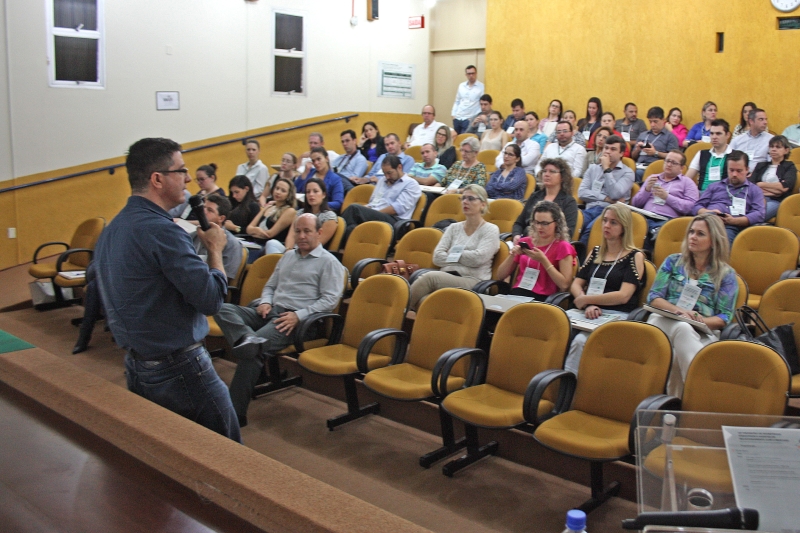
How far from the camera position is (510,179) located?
6.50 meters

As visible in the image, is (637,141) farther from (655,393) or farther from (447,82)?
(655,393)

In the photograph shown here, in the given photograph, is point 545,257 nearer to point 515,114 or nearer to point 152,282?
point 152,282

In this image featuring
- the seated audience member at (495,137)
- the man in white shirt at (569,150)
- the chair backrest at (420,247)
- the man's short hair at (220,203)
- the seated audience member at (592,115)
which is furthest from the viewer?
the seated audience member at (592,115)

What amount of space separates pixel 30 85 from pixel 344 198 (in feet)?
11.2

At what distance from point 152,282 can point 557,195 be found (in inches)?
147

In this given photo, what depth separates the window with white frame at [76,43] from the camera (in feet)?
24.0

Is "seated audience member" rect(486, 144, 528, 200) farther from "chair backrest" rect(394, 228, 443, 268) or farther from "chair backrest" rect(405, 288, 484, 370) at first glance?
"chair backrest" rect(405, 288, 484, 370)

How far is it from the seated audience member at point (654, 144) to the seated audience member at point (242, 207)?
A: 4119 millimetres

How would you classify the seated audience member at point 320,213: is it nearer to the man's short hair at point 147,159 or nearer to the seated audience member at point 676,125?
the man's short hair at point 147,159

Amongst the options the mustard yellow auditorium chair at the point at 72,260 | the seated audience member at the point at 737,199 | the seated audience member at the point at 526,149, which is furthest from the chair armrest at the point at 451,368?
the seated audience member at the point at 526,149

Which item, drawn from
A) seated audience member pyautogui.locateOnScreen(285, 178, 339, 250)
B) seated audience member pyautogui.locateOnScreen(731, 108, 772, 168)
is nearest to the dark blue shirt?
seated audience member pyautogui.locateOnScreen(285, 178, 339, 250)

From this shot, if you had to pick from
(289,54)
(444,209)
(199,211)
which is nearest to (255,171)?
(289,54)

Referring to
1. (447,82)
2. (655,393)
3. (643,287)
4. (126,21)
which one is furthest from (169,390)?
(447,82)

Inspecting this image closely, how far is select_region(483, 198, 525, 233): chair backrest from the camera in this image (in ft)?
18.5
